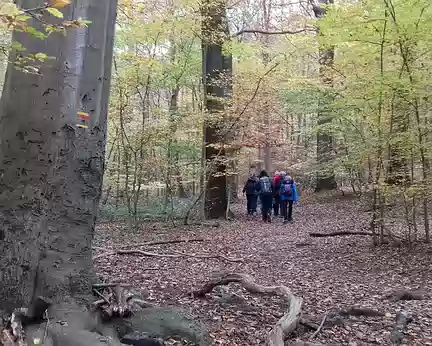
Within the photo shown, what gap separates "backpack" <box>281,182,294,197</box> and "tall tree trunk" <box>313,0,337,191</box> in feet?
5.69

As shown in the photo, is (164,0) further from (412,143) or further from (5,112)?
(5,112)

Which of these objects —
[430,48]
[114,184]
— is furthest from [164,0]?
[430,48]

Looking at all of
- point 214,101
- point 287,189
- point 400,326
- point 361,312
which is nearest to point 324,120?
point 287,189

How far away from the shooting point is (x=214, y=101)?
11.5m

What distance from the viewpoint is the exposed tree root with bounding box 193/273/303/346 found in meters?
3.43

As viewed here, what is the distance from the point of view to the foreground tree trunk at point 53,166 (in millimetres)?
3121

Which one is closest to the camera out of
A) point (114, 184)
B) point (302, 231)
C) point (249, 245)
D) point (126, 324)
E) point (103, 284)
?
point (126, 324)

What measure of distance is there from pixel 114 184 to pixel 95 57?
8.42 meters

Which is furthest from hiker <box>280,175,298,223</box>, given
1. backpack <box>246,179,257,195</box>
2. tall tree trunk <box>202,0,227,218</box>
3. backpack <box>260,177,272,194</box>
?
tall tree trunk <box>202,0,227,218</box>

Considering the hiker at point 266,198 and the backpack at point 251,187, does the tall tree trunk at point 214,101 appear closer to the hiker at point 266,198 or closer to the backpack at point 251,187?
the hiker at point 266,198

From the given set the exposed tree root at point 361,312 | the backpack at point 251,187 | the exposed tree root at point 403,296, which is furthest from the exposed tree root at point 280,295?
the backpack at point 251,187

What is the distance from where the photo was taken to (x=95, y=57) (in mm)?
3697

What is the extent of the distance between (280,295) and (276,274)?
1.87 meters

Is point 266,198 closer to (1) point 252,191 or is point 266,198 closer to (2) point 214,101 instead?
(1) point 252,191
